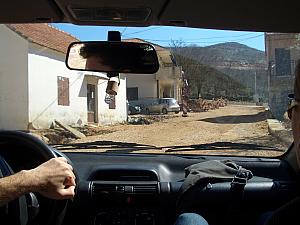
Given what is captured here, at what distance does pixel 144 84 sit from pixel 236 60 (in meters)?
1.01

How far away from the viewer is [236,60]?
433 centimetres

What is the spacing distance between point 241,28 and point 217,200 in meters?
1.30

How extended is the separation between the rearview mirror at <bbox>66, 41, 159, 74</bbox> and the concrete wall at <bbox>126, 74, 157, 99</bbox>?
2.97ft

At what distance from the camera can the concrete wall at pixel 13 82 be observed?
8.33m

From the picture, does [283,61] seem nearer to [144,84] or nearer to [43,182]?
[144,84]

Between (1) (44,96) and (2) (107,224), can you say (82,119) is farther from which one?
(2) (107,224)

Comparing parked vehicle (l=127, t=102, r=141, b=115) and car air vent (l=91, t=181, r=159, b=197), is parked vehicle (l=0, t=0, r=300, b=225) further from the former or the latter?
parked vehicle (l=127, t=102, r=141, b=115)

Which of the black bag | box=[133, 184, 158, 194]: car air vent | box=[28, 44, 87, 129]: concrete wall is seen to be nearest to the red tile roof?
box=[28, 44, 87, 129]: concrete wall

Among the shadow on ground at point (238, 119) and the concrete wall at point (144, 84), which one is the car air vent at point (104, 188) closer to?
the concrete wall at point (144, 84)

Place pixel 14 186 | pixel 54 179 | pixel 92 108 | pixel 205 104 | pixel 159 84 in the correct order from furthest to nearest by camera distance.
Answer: pixel 92 108 → pixel 205 104 → pixel 159 84 → pixel 54 179 → pixel 14 186

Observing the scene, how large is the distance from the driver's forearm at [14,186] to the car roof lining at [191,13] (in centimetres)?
121

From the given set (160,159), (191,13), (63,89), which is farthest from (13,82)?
(191,13)

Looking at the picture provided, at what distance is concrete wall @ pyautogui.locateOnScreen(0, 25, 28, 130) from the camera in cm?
833

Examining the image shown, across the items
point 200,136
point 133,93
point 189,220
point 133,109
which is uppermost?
point 133,93
